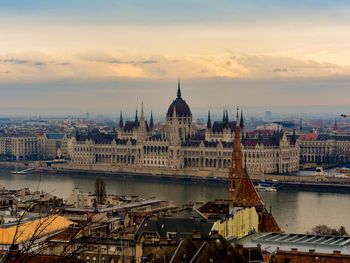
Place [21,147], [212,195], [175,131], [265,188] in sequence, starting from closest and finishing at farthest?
[212,195], [265,188], [175,131], [21,147]

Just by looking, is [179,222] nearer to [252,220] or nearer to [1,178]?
[252,220]

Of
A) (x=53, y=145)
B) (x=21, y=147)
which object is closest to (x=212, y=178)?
(x=53, y=145)

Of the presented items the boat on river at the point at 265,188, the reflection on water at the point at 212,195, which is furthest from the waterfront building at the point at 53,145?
the boat on river at the point at 265,188

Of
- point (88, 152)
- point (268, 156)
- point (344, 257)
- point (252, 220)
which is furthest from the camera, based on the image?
point (88, 152)

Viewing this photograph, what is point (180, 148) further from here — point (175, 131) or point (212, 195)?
point (212, 195)

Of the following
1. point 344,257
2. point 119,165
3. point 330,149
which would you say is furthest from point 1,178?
point 344,257

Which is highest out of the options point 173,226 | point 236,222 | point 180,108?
point 180,108

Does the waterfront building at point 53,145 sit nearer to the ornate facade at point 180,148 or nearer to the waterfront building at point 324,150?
the ornate facade at point 180,148
